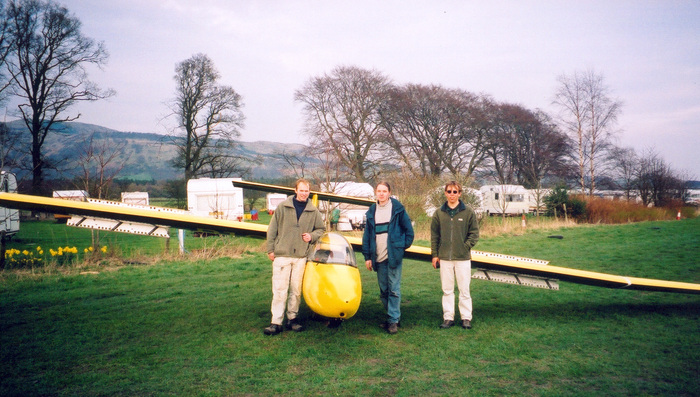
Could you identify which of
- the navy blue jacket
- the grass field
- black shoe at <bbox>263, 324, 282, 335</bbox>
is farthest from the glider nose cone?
black shoe at <bbox>263, 324, 282, 335</bbox>

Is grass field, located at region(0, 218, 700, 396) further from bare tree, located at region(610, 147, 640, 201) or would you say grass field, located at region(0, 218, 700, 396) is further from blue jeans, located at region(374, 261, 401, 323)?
bare tree, located at region(610, 147, 640, 201)

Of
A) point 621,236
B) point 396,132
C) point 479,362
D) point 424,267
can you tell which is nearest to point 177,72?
point 396,132

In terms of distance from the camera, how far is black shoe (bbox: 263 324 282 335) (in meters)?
6.10

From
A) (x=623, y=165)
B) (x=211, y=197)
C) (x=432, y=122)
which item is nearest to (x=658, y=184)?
(x=623, y=165)

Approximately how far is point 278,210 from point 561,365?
172 inches

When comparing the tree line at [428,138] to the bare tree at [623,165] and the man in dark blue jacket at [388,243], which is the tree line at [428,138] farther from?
the man in dark blue jacket at [388,243]

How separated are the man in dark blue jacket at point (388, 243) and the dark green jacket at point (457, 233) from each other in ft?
1.94

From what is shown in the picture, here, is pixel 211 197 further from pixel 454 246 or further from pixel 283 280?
pixel 454 246

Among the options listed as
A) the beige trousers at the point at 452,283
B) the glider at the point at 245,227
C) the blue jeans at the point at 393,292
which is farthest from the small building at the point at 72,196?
the beige trousers at the point at 452,283

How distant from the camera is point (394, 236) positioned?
20.5 ft

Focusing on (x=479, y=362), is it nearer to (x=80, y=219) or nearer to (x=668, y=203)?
(x=80, y=219)

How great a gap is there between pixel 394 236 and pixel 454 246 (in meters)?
1.01

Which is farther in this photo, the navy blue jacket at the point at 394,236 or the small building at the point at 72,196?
the small building at the point at 72,196

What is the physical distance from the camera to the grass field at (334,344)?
443 centimetres
